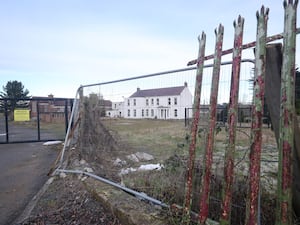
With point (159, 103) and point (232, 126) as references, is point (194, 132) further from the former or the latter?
point (159, 103)

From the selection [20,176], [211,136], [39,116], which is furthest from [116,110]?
[39,116]

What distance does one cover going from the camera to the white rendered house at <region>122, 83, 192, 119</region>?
130 inches

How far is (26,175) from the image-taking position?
5.17m

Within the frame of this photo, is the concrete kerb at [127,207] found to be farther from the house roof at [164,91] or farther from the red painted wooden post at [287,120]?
the house roof at [164,91]

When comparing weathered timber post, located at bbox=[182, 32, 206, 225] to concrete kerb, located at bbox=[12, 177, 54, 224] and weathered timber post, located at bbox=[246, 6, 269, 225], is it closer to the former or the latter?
weathered timber post, located at bbox=[246, 6, 269, 225]

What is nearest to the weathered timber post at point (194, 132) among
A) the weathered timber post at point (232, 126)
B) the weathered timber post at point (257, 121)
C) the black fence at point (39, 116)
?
the weathered timber post at point (232, 126)

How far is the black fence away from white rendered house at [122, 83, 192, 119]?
5.62 metres

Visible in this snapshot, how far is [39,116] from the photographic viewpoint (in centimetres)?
1141

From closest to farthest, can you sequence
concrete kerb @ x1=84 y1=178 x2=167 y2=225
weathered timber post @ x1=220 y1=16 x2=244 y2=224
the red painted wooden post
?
1. the red painted wooden post
2. weathered timber post @ x1=220 y1=16 x2=244 y2=224
3. concrete kerb @ x1=84 y1=178 x2=167 y2=225

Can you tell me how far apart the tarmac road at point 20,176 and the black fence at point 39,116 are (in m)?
1.82

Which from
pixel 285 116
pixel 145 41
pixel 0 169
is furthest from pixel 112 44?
pixel 285 116

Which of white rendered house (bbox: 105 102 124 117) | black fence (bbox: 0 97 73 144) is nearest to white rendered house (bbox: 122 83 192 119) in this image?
white rendered house (bbox: 105 102 124 117)

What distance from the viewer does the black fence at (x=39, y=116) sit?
9906mm

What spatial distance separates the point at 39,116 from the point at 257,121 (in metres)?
11.6
